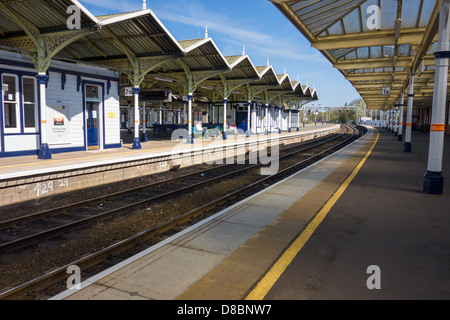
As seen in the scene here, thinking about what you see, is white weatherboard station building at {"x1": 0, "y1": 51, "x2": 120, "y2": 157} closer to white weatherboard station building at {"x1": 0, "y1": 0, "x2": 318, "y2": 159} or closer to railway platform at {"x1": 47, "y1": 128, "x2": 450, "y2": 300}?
white weatherboard station building at {"x1": 0, "y1": 0, "x2": 318, "y2": 159}

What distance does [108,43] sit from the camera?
14.5 metres

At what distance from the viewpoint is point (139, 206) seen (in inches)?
310

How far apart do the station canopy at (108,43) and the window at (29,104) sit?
109 cm

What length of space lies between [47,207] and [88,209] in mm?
1157

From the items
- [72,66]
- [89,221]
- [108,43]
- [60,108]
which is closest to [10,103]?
[60,108]

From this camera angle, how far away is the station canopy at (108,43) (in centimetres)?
1082

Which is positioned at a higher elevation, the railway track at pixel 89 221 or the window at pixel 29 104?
the window at pixel 29 104

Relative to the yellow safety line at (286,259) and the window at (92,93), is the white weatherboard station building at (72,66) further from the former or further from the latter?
the yellow safety line at (286,259)

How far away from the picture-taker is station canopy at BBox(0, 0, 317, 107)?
1082 centimetres

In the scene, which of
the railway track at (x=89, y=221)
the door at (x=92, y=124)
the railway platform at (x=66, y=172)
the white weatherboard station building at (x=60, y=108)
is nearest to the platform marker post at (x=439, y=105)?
the railway track at (x=89, y=221)

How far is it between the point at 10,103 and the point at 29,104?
2.44 feet
